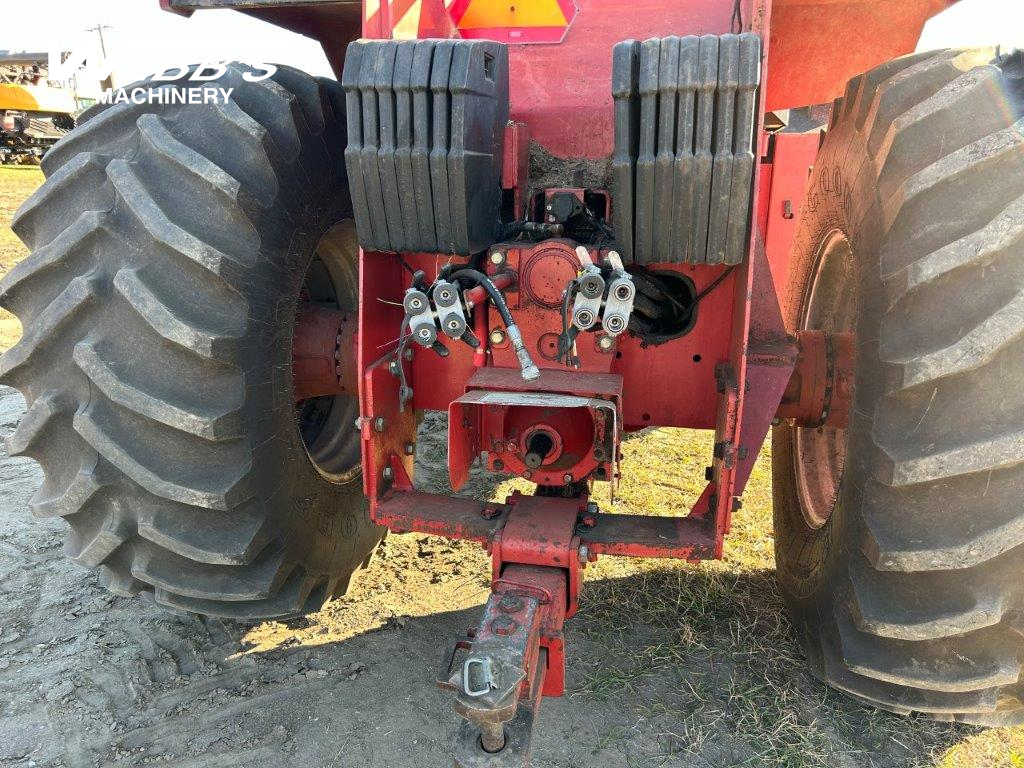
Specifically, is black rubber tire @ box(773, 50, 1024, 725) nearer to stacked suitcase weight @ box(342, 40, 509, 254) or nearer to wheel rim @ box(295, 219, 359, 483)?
stacked suitcase weight @ box(342, 40, 509, 254)

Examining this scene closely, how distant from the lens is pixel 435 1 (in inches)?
100

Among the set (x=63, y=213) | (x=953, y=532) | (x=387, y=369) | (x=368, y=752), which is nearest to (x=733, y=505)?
(x=953, y=532)

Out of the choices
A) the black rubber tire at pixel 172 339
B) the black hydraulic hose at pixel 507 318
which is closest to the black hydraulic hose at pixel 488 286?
the black hydraulic hose at pixel 507 318

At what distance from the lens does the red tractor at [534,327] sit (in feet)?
5.65

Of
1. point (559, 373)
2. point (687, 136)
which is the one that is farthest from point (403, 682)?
point (687, 136)

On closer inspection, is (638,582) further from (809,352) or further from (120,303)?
(120,303)

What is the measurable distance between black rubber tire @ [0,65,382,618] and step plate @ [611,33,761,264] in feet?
3.54

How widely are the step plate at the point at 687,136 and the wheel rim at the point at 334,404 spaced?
144 cm

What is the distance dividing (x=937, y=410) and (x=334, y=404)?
2262mm

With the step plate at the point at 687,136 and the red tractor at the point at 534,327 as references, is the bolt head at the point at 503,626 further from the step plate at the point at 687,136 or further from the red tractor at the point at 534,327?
the step plate at the point at 687,136

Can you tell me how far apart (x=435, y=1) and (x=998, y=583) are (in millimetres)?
2455

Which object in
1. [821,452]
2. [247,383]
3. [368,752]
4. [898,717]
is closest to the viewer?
[247,383]

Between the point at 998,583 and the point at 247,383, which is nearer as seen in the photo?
the point at 998,583

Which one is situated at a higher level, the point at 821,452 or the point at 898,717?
the point at 821,452
